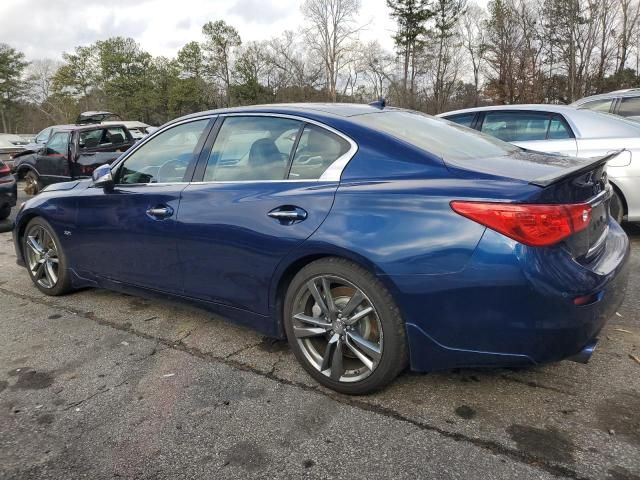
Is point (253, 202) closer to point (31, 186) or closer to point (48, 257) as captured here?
point (48, 257)

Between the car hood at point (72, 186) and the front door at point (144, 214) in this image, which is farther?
the car hood at point (72, 186)

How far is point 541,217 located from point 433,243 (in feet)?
1.51

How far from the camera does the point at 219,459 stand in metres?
2.22

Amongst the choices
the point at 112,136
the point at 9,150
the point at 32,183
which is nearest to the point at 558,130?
the point at 112,136

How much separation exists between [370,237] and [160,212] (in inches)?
62.3

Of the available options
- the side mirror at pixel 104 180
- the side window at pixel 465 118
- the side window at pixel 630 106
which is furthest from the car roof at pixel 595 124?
the side mirror at pixel 104 180

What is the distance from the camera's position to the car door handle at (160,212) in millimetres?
3301

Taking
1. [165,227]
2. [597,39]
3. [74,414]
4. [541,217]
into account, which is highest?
[597,39]

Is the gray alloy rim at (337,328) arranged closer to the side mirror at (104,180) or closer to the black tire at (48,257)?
the side mirror at (104,180)

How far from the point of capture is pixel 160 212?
334 centimetres

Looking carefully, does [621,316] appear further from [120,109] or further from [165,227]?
[120,109]

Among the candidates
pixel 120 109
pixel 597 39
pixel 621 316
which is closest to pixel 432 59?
pixel 597 39

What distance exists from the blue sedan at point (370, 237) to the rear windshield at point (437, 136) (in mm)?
19

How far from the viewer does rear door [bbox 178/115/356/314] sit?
8.94 feet
